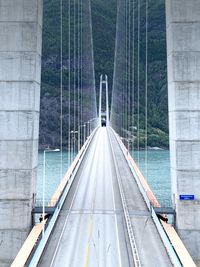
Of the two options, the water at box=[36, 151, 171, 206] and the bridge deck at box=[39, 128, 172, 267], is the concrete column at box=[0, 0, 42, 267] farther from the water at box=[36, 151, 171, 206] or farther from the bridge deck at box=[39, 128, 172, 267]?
the water at box=[36, 151, 171, 206]

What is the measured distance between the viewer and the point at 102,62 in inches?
7795

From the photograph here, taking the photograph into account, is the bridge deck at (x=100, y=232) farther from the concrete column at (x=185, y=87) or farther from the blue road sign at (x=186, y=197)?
the concrete column at (x=185, y=87)

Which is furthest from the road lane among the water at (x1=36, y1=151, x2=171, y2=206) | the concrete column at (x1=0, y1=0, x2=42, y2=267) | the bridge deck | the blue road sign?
the water at (x1=36, y1=151, x2=171, y2=206)

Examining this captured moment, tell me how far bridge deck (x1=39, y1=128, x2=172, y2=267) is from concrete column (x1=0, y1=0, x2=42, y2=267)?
3089 millimetres

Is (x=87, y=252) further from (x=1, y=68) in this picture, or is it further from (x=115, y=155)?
(x=115, y=155)

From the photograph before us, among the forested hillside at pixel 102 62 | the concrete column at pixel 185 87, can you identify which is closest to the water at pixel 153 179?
the concrete column at pixel 185 87

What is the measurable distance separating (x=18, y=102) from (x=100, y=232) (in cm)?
900

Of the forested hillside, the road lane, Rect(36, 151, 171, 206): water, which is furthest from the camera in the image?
the forested hillside

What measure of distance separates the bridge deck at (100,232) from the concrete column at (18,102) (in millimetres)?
3089

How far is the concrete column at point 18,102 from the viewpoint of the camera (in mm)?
22516

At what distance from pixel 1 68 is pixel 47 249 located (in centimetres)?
1119

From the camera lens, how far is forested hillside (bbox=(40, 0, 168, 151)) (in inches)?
4345

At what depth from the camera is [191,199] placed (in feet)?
72.6

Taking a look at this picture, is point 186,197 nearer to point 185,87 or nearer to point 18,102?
point 185,87
